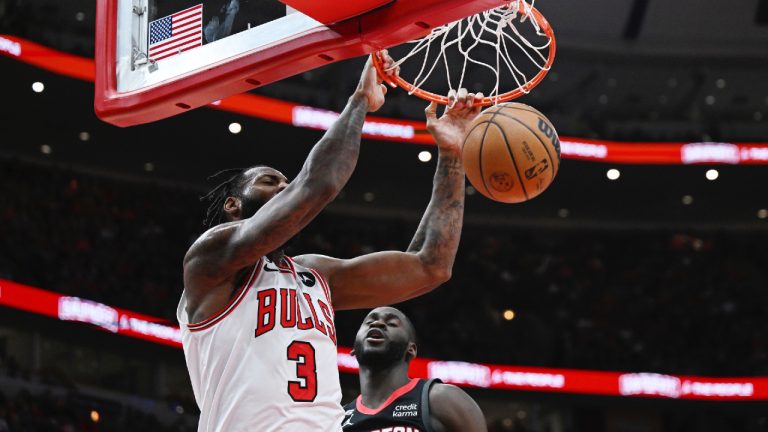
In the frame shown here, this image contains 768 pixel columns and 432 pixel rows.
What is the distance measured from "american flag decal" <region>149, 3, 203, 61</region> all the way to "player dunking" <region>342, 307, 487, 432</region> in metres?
1.48

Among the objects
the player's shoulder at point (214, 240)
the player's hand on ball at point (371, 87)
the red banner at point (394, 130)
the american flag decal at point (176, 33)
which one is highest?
the red banner at point (394, 130)

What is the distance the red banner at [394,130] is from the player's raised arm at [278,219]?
33.3 feet

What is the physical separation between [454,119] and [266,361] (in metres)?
1.29

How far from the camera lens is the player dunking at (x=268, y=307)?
314 centimetres

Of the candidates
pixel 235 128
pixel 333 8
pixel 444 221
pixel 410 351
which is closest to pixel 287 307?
pixel 444 221

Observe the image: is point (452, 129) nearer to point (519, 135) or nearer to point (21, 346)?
point (519, 135)

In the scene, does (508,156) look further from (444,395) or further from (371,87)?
(444,395)

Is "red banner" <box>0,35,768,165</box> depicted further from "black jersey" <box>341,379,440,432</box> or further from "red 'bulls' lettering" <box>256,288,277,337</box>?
"red 'bulls' lettering" <box>256,288,277,337</box>

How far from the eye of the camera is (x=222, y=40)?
3605mm

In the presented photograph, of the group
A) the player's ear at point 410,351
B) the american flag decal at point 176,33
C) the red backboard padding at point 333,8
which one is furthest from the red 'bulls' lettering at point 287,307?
the player's ear at point 410,351

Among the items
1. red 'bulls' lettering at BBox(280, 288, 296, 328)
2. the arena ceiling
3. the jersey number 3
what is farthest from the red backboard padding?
the arena ceiling

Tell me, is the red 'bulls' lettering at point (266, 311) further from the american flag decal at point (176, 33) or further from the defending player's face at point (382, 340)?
the defending player's face at point (382, 340)

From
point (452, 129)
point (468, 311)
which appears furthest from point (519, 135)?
point (468, 311)

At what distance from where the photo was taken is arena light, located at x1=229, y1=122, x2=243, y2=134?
15.6 metres
